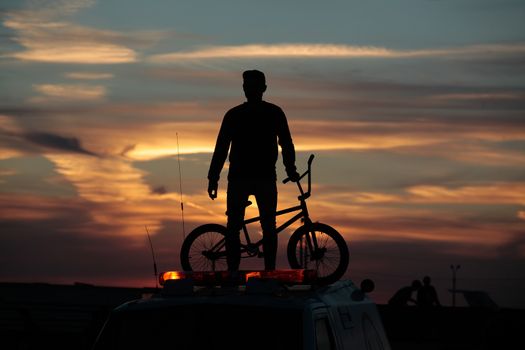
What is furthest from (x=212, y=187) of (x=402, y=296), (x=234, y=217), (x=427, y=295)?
(x=427, y=295)

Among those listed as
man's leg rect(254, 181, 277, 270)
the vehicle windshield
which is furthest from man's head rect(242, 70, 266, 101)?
the vehicle windshield

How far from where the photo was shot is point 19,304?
56.7 ft

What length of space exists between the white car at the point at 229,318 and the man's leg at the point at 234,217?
400 cm

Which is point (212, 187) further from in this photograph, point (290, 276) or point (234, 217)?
point (290, 276)

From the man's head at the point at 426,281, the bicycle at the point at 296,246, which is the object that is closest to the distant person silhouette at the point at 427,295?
the man's head at the point at 426,281

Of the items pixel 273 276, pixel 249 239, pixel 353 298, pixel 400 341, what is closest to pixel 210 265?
pixel 249 239

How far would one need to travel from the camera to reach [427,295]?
2917 cm

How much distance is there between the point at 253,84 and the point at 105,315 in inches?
139

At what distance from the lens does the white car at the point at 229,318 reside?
7996 millimetres

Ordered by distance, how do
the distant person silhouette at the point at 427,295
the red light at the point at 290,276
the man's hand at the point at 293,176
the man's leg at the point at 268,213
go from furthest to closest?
the distant person silhouette at the point at 427,295
the man's hand at the point at 293,176
the man's leg at the point at 268,213
the red light at the point at 290,276

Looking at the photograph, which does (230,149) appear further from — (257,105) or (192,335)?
(192,335)

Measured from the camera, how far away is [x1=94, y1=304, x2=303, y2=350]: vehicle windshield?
798cm

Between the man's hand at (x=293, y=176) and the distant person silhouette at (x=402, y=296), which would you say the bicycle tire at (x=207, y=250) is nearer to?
the man's hand at (x=293, y=176)

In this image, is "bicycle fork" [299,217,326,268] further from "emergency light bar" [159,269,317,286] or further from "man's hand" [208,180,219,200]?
"emergency light bar" [159,269,317,286]
